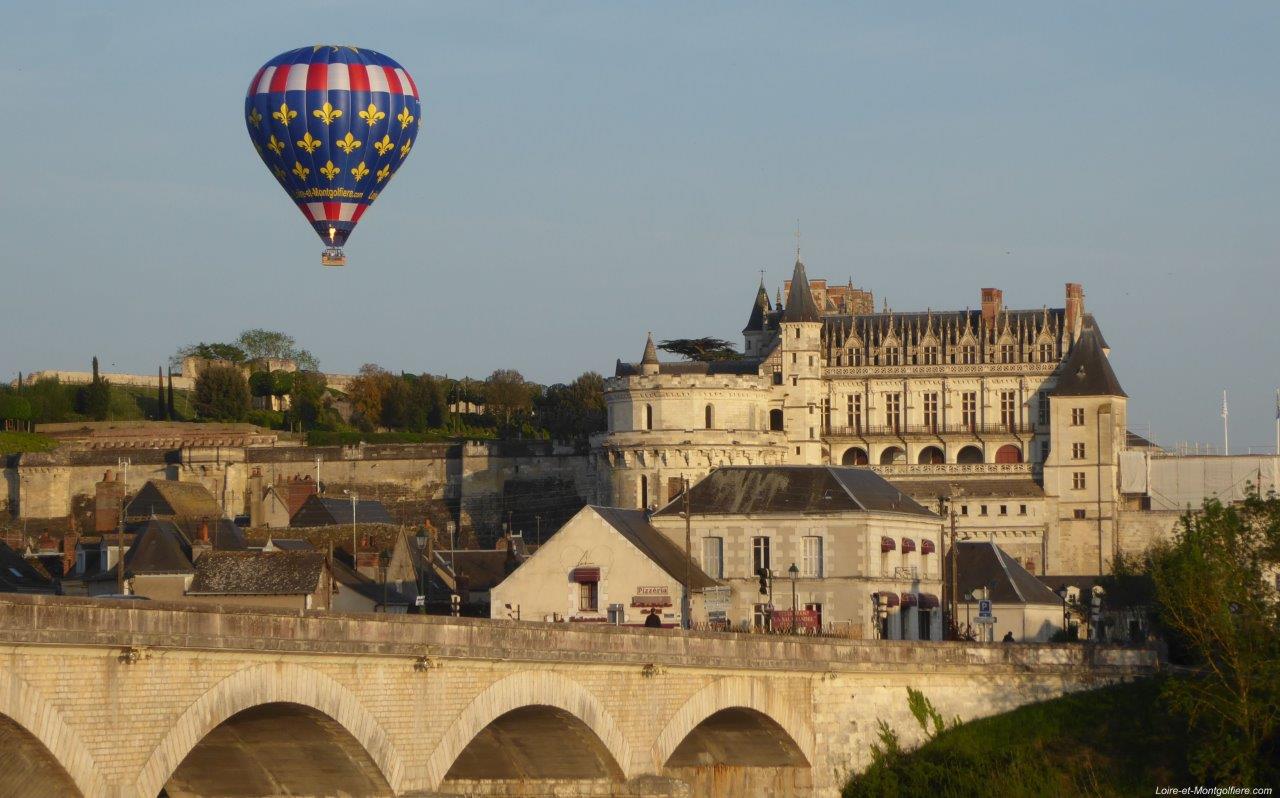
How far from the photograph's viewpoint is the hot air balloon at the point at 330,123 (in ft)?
135

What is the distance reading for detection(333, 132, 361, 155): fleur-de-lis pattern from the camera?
41.6 meters

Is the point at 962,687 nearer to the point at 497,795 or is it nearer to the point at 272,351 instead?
the point at 497,795

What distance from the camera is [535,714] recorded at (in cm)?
2775

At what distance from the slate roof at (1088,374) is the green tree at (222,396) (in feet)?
133

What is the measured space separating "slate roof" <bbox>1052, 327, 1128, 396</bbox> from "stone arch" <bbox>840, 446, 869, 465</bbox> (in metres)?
7.08

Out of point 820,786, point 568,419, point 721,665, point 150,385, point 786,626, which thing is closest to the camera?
point 721,665

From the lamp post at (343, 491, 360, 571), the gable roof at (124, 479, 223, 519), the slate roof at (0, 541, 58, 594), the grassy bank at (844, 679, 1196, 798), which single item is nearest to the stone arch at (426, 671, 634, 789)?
the grassy bank at (844, 679, 1196, 798)

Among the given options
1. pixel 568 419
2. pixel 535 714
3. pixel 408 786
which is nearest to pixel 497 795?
pixel 535 714

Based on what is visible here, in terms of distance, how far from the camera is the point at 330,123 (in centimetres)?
4141

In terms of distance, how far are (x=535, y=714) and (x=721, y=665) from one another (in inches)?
150

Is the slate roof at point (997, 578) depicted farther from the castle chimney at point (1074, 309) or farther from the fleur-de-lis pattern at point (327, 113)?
the castle chimney at point (1074, 309)

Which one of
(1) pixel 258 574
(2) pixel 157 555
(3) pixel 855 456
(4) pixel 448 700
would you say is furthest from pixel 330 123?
(3) pixel 855 456

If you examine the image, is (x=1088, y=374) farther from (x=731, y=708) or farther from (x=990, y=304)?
(x=731, y=708)

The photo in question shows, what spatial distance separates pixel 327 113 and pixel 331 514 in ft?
121
